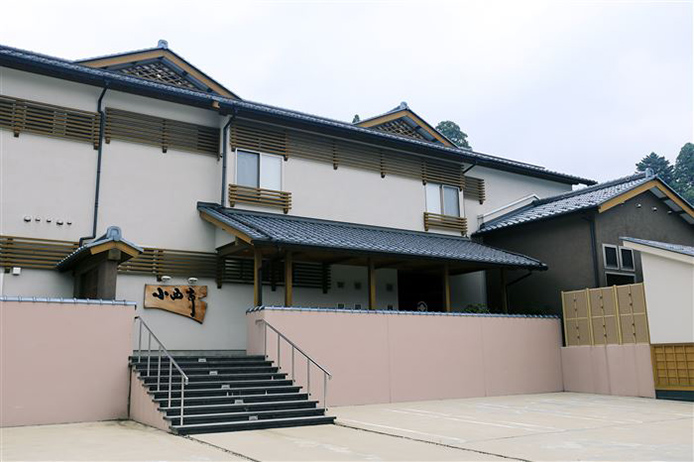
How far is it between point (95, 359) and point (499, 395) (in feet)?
31.3

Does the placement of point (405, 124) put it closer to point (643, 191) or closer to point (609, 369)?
point (643, 191)

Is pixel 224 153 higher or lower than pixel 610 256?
higher

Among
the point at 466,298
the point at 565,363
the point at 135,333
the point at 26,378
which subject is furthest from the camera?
the point at 466,298

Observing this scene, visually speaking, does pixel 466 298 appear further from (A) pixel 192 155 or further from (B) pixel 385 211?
(A) pixel 192 155

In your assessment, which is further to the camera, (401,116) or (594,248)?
(401,116)

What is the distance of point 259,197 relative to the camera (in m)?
15.2

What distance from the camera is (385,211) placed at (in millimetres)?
17422

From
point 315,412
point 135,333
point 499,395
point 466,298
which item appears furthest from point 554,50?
point 135,333

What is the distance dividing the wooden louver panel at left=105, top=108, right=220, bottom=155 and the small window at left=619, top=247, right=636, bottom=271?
11.2 m

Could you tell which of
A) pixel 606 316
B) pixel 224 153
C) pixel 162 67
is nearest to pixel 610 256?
pixel 606 316

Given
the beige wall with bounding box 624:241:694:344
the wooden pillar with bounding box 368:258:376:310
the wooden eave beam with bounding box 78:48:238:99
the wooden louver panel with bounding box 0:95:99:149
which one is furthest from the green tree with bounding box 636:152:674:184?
the wooden louver panel with bounding box 0:95:99:149

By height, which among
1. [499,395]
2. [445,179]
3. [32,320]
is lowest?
[499,395]

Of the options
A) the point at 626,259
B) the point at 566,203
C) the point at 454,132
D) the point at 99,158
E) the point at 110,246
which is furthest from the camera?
the point at 454,132

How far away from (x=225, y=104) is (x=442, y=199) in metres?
7.35
